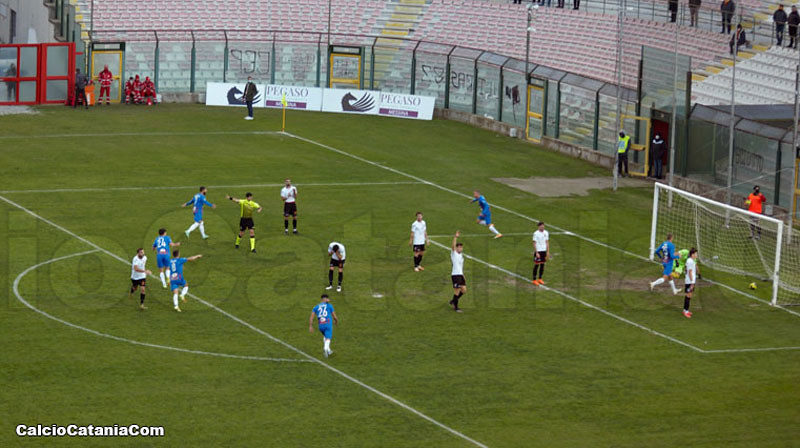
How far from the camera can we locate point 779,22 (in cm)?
5631

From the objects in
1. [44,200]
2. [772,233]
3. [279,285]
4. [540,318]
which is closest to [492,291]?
[540,318]

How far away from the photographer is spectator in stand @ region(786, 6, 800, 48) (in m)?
56.6

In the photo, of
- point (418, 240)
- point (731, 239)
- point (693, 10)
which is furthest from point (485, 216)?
point (693, 10)

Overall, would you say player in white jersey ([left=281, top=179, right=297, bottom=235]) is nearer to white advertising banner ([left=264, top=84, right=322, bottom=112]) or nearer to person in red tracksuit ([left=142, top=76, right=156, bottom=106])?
white advertising banner ([left=264, top=84, right=322, bottom=112])

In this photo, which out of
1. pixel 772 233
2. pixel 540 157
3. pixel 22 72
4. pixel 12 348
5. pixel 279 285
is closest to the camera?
pixel 12 348

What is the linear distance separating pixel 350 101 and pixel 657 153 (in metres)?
18.3

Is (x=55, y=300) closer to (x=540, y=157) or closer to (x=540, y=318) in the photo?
(x=540, y=318)

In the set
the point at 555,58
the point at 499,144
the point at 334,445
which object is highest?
the point at 555,58

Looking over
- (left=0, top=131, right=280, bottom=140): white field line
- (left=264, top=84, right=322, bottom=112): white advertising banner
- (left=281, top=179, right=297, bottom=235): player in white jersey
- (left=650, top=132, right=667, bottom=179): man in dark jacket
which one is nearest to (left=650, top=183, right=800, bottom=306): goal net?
(left=650, top=132, right=667, bottom=179): man in dark jacket

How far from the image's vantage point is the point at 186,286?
3144 centimetres

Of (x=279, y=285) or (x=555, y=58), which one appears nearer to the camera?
(x=279, y=285)

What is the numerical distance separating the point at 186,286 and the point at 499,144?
2639 cm

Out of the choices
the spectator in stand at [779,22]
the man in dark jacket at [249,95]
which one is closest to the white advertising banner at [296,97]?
the man in dark jacket at [249,95]

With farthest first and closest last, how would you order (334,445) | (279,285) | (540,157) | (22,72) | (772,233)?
(22,72), (540,157), (772,233), (279,285), (334,445)
